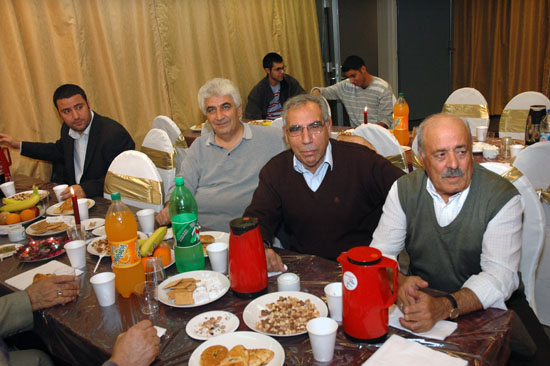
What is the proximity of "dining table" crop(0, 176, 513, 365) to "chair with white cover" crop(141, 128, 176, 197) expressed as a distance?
144 centimetres

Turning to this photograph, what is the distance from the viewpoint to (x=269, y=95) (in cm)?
549

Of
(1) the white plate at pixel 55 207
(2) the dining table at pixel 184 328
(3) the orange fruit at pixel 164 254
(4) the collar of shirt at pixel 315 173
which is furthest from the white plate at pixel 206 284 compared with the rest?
Result: (1) the white plate at pixel 55 207

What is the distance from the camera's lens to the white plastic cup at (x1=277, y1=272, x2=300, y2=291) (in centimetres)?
140

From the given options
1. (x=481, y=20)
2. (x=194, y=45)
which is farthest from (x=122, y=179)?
(x=481, y=20)

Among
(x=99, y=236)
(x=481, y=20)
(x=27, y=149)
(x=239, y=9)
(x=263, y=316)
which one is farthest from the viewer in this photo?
(x=481, y=20)

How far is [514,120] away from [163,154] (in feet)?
9.07

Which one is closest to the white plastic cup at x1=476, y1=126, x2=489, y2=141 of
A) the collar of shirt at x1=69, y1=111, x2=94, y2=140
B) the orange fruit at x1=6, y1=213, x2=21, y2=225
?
the collar of shirt at x1=69, y1=111, x2=94, y2=140

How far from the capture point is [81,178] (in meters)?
3.36

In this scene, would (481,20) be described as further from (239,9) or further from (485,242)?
(485,242)

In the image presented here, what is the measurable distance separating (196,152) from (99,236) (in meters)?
0.76

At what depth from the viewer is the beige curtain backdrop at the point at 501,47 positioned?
262 inches

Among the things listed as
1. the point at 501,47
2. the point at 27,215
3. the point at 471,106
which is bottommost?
the point at 27,215

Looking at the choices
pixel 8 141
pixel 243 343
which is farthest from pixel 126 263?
pixel 8 141

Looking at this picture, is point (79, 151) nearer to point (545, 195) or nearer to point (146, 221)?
point (146, 221)
